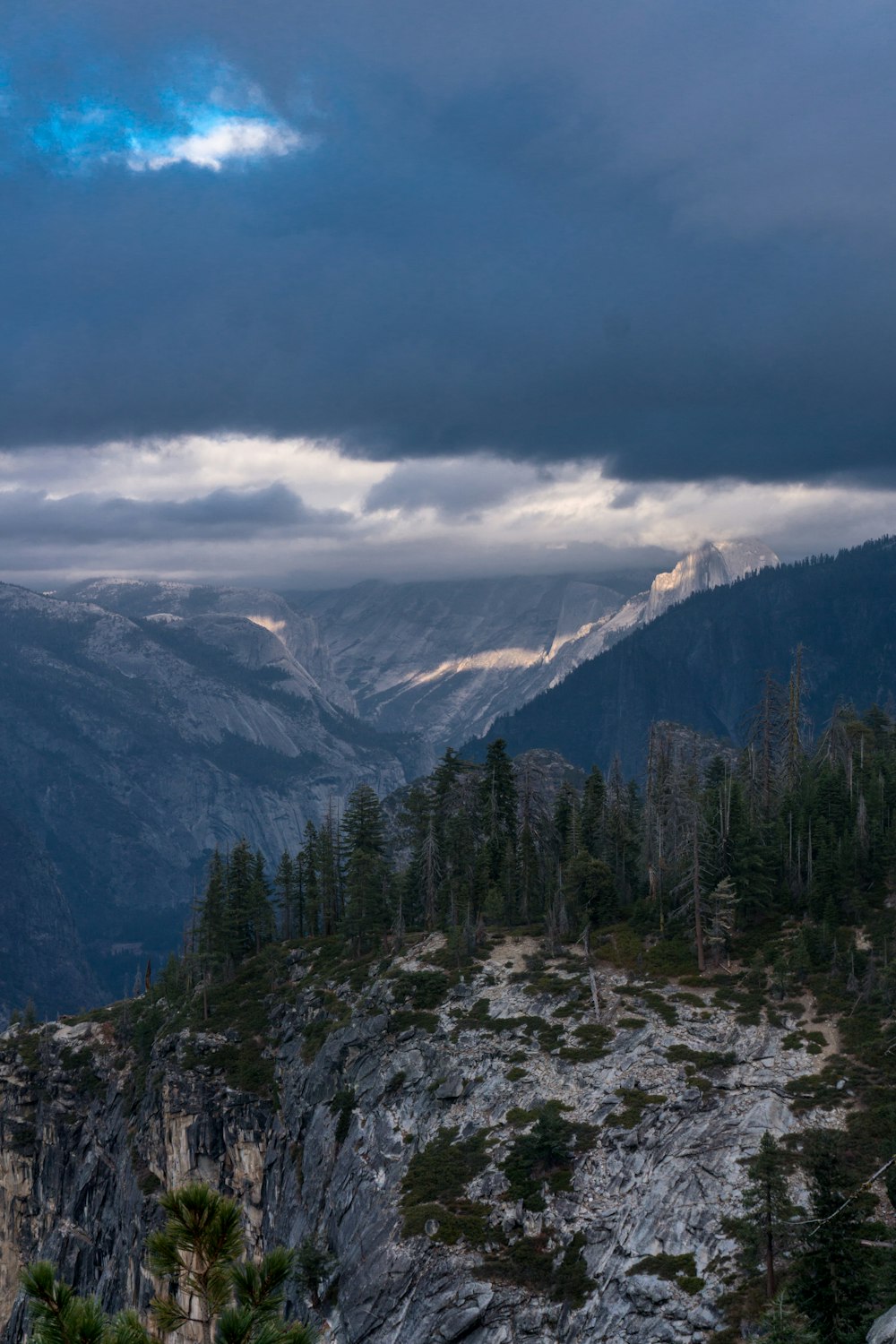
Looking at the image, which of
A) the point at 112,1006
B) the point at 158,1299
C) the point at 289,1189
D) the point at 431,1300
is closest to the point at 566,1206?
the point at 431,1300

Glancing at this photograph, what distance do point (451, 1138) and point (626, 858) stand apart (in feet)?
174

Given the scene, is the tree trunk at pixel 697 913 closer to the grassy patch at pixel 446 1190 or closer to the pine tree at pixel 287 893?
the grassy patch at pixel 446 1190

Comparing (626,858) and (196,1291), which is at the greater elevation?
(196,1291)

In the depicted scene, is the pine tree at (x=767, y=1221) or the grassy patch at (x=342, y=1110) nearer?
the pine tree at (x=767, y=1221)

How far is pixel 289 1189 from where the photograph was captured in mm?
94188

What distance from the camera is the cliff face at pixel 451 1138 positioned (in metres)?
59.8

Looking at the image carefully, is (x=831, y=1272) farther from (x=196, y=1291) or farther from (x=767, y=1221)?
(x=196, y=1291)

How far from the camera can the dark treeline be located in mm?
96812

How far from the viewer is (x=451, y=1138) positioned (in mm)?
77875

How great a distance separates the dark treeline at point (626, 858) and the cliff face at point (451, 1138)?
921 centimetres

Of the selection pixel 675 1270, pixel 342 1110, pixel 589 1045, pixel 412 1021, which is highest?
pixel 589 1045

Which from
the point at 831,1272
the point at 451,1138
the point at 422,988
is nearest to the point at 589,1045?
the point at 451,1138

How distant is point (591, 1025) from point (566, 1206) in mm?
21532

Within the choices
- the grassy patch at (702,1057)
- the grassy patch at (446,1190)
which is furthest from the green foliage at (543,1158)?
the grassy patch at (702,1057)
